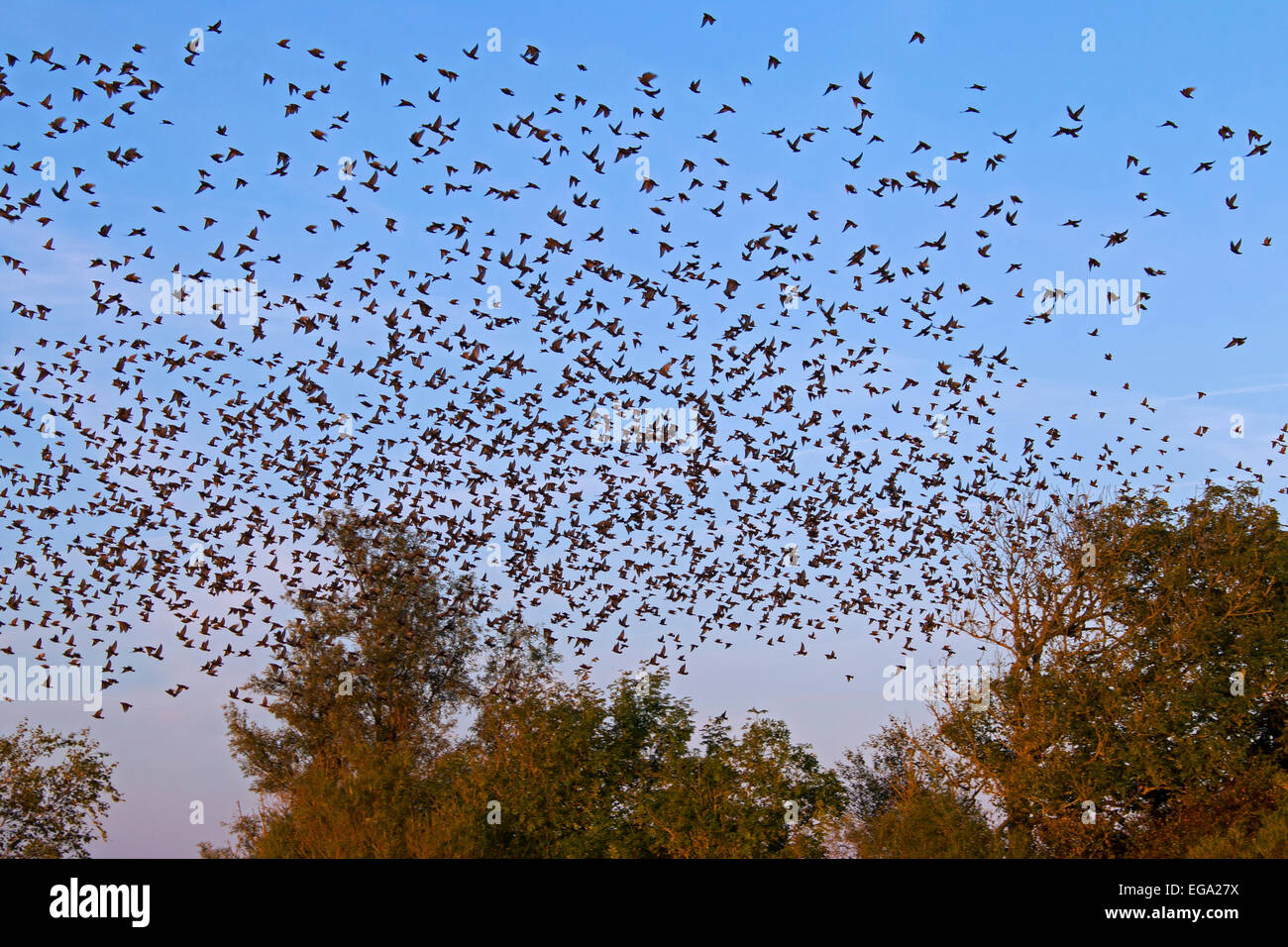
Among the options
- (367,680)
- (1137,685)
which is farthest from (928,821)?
(367,680)

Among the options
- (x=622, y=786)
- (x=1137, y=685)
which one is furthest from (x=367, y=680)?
(x=1137, y=685)

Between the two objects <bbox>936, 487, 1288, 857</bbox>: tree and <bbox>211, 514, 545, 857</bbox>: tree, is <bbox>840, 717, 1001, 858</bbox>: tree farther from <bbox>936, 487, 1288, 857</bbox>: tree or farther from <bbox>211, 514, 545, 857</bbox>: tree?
<bbox>211, 514, 545, 857</bbox>: tree

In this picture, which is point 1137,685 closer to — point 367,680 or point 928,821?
point 928,821

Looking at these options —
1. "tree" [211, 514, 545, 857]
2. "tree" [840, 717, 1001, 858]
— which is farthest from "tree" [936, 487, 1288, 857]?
"tree" [211, 514, 545, 857]

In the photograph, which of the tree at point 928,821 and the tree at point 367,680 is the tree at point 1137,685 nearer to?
the tree at point 928,821

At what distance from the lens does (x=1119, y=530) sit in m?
61.0

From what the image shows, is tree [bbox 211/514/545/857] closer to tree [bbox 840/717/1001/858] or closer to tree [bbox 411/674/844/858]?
tree [bbox 411/674/844/858]

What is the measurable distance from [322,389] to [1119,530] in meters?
42.6

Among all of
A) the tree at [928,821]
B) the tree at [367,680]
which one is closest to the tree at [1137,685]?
the tree at [928,821]

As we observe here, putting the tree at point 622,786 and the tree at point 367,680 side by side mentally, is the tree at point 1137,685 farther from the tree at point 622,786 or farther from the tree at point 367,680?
the tree at point 367,680

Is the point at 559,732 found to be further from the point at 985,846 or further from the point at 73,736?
the point at 73,736

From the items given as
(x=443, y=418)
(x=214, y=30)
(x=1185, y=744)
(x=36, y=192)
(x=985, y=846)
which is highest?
(x=214, y=30)
